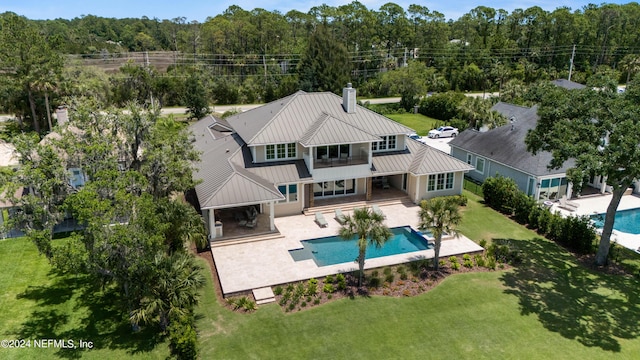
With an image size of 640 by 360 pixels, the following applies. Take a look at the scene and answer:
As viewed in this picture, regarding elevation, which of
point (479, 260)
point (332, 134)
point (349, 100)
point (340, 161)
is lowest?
point (479, 260)

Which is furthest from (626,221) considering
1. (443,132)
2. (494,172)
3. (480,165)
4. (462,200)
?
(443,132)

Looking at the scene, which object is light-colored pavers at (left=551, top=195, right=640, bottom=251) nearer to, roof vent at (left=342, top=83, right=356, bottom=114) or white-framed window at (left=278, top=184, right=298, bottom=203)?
roof vent at (left=342, top=83, right=356, bottom=114)

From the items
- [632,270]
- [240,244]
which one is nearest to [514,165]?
[632,270]

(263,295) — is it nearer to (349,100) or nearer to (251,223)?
(251,223)

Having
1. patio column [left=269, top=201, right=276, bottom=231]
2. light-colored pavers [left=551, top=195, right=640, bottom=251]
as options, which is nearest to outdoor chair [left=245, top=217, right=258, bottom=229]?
patio column [left=269, top=201, right=276, bottom=231]

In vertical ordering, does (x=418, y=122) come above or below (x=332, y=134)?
below

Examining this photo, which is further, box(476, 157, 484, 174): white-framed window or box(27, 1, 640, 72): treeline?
box(27, 1, 640, 72): treeline
